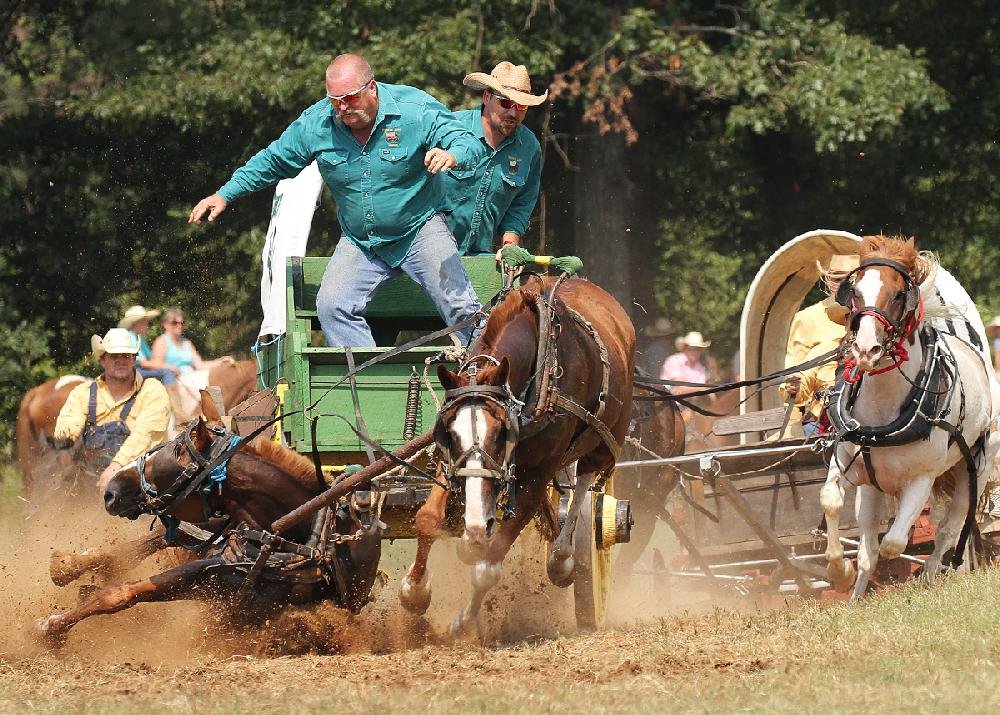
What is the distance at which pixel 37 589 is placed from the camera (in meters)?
8.27

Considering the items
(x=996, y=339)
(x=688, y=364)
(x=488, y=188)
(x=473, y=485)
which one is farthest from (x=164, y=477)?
(x=996, y=339)

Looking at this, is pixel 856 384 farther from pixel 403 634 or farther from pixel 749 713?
pixel 749 713

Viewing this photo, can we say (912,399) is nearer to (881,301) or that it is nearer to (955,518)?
(881,301)

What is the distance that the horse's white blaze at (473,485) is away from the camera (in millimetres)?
6266

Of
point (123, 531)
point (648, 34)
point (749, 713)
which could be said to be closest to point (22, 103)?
point (648, 34)

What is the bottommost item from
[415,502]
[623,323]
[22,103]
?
[415,502]

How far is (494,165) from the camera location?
889 centimetres

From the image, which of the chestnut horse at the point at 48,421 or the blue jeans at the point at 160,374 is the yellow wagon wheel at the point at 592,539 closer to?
the chestnut horse at the point at 48,421

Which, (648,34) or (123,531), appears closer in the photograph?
(123,531)

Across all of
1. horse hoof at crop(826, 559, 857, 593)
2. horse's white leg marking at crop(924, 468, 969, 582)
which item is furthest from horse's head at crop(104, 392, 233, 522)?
horse's white leg marking at crop(924, 468, 969, 582)

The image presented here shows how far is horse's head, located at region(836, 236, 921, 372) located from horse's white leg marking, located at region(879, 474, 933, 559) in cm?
67

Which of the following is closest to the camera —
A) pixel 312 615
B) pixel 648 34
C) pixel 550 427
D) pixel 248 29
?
pixel 550 427

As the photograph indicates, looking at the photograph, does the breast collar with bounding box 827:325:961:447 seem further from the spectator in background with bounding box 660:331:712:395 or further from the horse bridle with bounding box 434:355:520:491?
the spectator in background with bounding box 660:331:712:395

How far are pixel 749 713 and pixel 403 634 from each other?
2763 mm
